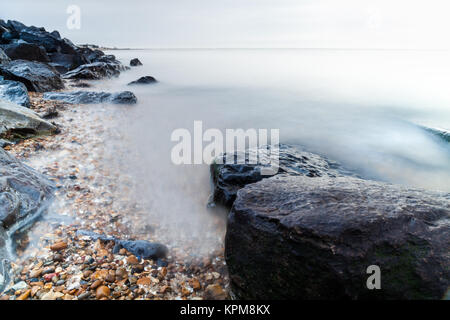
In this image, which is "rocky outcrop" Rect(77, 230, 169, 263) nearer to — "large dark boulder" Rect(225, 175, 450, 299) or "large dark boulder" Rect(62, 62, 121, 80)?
"large dark boulder" Rect(225, 175, 450, 299)

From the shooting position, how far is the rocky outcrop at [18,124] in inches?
183

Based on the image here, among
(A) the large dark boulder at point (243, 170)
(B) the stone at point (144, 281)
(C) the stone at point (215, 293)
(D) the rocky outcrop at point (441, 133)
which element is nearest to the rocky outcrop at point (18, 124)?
(A) the large dark boulder at point (243, 170)

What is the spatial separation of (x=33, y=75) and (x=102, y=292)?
980cm

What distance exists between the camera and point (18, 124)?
483cm

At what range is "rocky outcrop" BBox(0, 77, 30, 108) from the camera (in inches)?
255

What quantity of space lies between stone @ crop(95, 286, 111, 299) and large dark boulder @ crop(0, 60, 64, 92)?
30.4 ft

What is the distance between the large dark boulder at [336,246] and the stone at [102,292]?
1.02 metres

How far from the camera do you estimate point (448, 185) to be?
4668 mm

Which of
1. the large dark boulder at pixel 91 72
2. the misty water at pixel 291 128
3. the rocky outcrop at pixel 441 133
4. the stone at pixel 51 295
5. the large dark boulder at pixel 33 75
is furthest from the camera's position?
the large dark boulder at pixel 91 72

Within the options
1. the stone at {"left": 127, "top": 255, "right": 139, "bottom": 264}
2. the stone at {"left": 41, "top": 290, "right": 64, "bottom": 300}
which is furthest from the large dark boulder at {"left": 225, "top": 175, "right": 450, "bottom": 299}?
the stone at {"left": 41, "top": 290, "right": 64, "bottom": 300}

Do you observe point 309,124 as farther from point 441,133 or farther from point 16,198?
point 16,198

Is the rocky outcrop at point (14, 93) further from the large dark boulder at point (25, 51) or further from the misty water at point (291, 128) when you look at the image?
the large dark boulder at point (25, 51)
